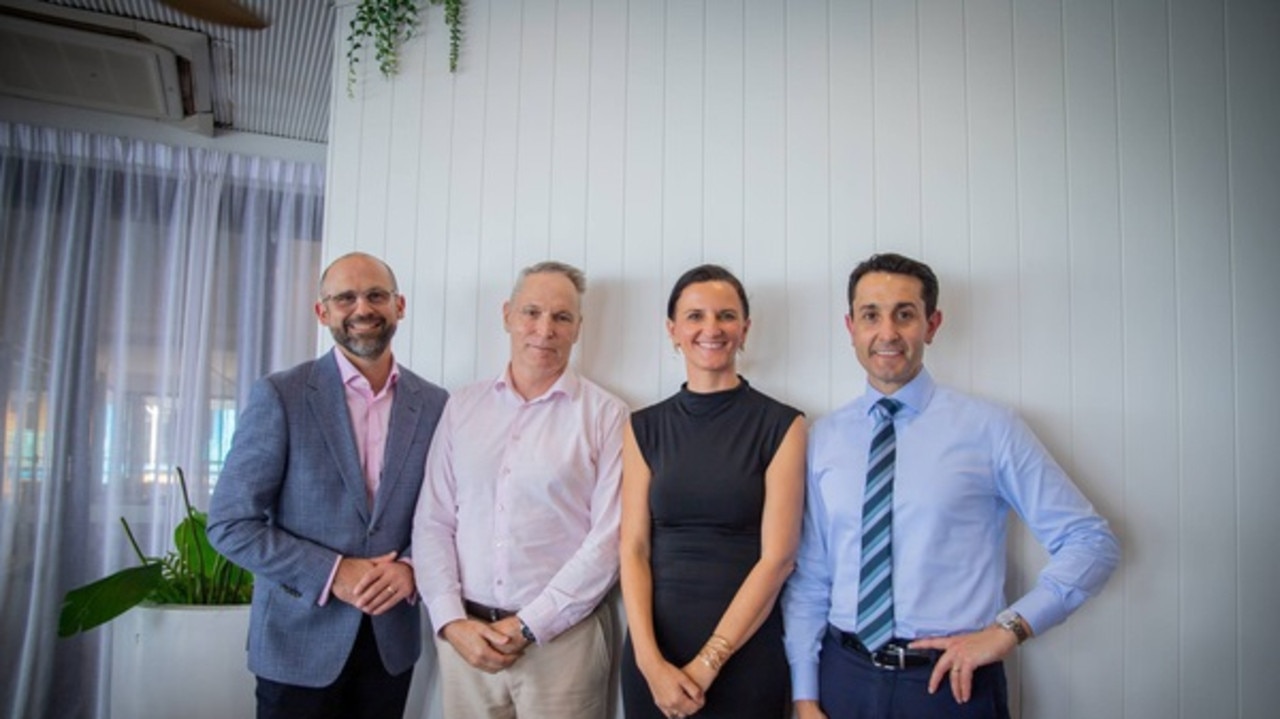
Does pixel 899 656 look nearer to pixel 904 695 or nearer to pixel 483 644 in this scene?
pixel 904 695

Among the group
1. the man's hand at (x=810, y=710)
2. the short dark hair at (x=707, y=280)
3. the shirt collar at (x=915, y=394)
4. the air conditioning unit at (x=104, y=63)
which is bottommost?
the man's hand at (x=810, y=710)

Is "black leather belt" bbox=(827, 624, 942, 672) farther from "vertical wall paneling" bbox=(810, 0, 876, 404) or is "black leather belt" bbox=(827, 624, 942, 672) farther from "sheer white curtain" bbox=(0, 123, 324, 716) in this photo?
"sheer white curtain" bbox=(0, 123, 324, 716)

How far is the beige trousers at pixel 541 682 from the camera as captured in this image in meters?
1.96

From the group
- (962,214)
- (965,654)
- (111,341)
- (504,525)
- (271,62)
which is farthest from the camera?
(111,341)

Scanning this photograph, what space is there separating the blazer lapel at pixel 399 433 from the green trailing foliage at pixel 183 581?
2.56ft

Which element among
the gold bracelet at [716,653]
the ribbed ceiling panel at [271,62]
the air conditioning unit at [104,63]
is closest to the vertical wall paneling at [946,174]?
the gold bracelet at [716,653]

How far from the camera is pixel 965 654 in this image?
1670 millimetres

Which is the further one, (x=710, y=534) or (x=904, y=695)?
(x=710, y=534)

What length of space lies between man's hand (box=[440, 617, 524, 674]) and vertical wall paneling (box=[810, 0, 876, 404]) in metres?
1.11

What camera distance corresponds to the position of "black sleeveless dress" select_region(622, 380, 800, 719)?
1.82 metres

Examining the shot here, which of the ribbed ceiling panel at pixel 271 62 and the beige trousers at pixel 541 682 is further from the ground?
the ribbed ceiling panel at pixel 271 62

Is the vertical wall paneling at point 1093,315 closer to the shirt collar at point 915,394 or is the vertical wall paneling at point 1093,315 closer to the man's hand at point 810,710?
the shirt collar at point 915,394

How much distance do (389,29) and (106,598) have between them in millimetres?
2084

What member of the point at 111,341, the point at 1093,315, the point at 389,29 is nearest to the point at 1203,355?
the point at 1093,315
